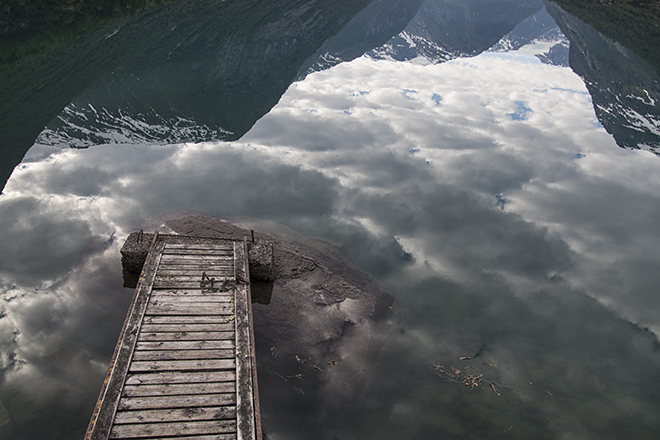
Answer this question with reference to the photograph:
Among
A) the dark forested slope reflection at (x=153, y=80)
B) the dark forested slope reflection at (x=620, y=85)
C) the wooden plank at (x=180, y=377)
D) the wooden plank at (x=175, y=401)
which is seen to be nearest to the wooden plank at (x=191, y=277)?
the wooden plank at (x=180, y=377)

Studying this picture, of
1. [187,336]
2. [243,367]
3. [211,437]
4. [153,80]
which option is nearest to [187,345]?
[187,336]

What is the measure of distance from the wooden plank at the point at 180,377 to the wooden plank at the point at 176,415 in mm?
928

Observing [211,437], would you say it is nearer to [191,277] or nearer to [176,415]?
[176,415]

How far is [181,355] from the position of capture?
1218 centimetres

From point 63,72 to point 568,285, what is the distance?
5399cm

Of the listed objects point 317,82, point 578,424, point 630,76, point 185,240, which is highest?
point 185,240

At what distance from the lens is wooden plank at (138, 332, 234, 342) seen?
1276cm

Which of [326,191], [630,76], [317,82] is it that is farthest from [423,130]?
[630,76]

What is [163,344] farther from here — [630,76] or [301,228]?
[630,76]

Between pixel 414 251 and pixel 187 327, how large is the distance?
12225 mm

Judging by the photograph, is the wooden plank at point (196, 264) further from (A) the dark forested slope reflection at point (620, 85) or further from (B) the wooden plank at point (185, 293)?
(A) the dark forested slope reflection at point (620, 85)

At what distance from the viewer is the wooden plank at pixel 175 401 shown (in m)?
10.4

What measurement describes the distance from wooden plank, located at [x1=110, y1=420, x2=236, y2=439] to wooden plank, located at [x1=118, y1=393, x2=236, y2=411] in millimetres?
515

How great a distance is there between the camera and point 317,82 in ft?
203
